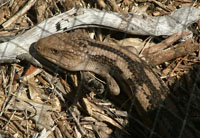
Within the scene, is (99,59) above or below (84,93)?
above

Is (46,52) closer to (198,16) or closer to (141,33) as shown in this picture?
(141,33)

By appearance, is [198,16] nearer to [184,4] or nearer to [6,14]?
[184,4]

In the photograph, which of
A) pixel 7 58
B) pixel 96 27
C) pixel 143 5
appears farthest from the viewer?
pixel 143 5

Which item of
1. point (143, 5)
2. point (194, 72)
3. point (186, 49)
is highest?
point (143, 5)

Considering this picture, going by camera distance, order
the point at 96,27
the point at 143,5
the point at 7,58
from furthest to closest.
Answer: the point at 143,5 < the point at 96,27 < the point at 7,58

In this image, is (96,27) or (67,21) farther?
(96,27)

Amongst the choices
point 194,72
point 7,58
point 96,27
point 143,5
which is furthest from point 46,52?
point 194,72

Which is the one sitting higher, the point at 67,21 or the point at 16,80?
the point at 67,21
